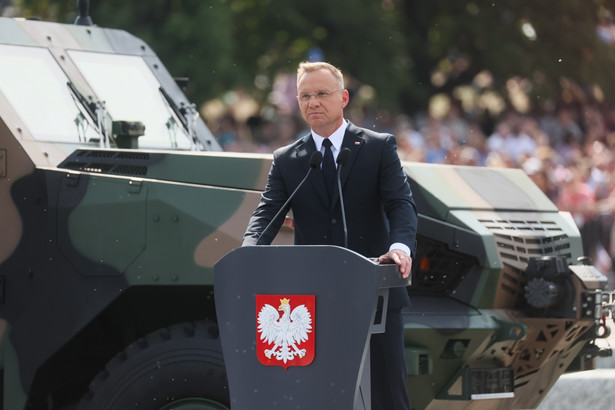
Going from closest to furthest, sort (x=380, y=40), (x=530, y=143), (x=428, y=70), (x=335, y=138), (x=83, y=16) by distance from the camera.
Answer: (x=335, y=138), (x=83, y=16), (x=530, y=143), (x=380, y=40), (x=428, y=70)

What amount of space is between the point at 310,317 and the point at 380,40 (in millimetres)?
15860

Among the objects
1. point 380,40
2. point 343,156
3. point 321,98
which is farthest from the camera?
point 380,40

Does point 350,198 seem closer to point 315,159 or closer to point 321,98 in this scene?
point 315,159

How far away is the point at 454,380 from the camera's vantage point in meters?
6.91

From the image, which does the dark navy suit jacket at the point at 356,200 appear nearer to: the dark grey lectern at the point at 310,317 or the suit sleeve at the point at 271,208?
the suit sleeve at the point at 271,208

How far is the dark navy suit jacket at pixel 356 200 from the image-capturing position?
583cm

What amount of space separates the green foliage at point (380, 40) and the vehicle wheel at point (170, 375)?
1051 cm

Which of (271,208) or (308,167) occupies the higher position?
(308,167)

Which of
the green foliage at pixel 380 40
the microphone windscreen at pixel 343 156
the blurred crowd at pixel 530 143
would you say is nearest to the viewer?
the microphone windscreen at pixel 343 156

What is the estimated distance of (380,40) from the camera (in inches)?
825

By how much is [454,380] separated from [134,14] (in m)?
11.2

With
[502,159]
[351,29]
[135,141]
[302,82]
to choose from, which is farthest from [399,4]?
[302,82]

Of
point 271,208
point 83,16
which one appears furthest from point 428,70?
point 271,208

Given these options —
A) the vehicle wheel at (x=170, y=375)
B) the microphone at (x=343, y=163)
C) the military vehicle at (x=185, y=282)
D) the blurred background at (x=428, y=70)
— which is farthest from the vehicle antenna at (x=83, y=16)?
the blurred background at (x=428, y=70)
